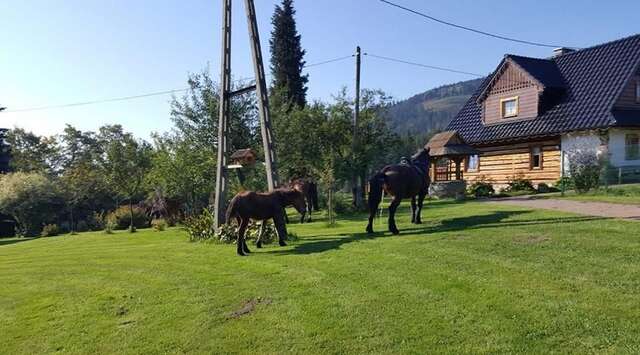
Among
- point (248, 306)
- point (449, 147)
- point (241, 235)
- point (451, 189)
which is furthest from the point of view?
point (449, 147)

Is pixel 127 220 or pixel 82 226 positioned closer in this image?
pixel 127 220

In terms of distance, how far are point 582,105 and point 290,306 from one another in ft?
76.5

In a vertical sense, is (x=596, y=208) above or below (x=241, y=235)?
above

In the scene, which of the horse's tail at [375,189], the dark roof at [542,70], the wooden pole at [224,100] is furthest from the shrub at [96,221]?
the dark roof at [542,70]

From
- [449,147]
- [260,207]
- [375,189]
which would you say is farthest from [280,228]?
[449,147]

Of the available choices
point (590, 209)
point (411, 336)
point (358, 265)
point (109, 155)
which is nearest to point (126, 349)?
point (411, 336)

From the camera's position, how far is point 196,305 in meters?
7.45

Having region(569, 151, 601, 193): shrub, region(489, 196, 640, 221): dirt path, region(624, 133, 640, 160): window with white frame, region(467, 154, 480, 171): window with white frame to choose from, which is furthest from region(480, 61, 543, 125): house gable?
region(489, 196, 640, 221): dirt path

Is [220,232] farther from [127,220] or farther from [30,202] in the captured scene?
[30,202]

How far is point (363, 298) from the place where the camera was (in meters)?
6.91

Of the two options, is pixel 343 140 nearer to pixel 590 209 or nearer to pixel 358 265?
pixel 590 209

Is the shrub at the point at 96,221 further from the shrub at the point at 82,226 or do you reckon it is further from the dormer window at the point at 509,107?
the dormer window at the point at 509,107

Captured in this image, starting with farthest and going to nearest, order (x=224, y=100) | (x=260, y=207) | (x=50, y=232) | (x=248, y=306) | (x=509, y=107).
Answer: (x=50, y=232), (x=509, y=107), (x=224, y=100), (x=260, y=207), (x=248, y=306)

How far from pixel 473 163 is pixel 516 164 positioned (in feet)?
11.0
